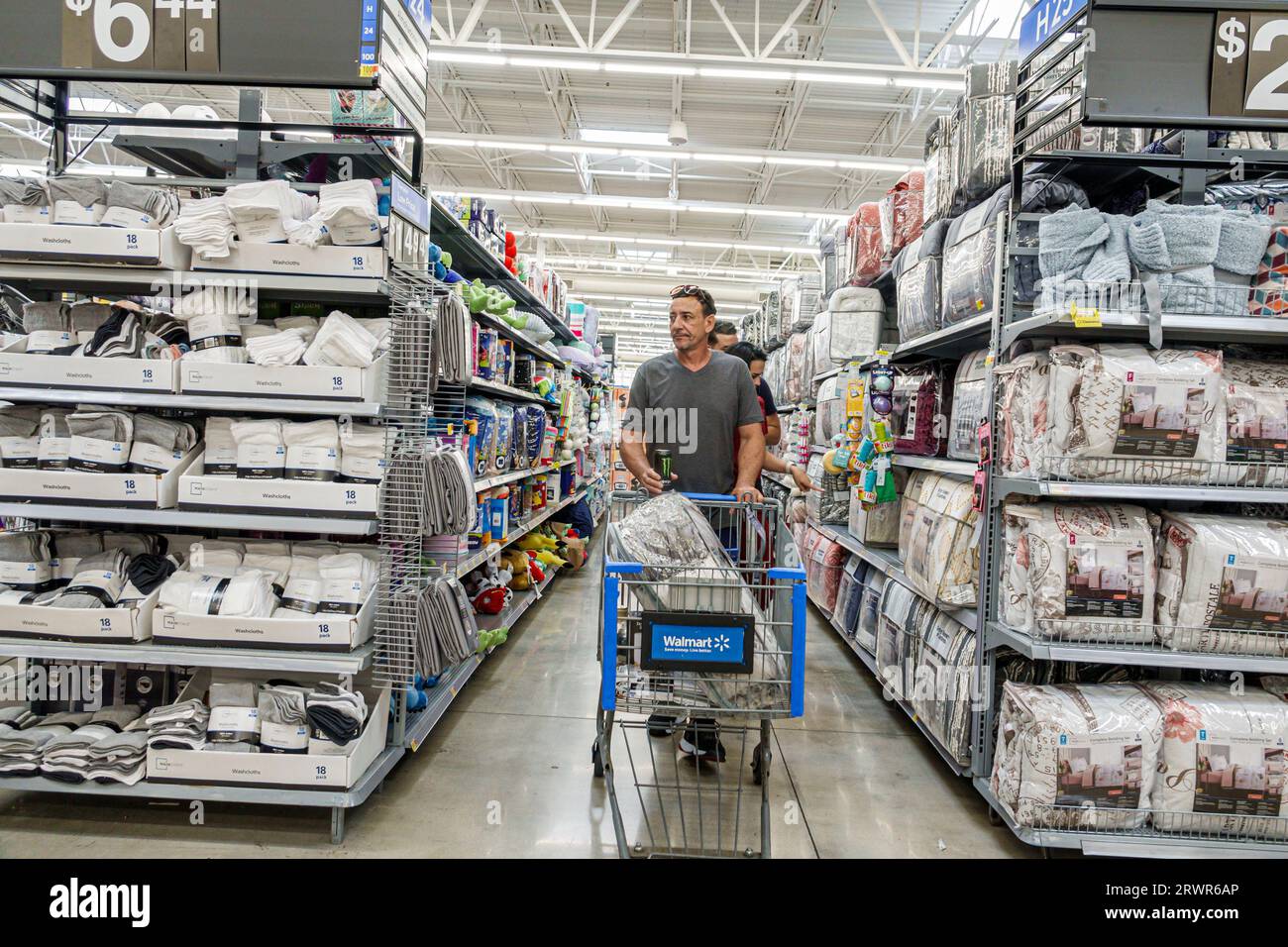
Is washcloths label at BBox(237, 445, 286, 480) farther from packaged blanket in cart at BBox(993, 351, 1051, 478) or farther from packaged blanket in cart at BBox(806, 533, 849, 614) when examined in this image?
packaged blanket in cart at BBox(806, 533, 849, 614)

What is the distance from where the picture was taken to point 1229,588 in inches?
88.7

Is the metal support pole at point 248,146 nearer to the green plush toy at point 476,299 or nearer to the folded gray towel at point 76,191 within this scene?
the folded gray towel at point 76,191

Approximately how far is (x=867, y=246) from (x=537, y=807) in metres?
3.84

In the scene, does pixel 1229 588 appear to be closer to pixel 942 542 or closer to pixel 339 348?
pixel 942 542

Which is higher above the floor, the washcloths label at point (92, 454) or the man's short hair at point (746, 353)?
the man's short hair at point (746, 353)

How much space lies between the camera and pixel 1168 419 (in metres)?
2.28

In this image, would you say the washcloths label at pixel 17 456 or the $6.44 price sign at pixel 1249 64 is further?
the washcloths label at pixel 17 456

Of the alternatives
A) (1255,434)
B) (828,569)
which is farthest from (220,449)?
(828,569)

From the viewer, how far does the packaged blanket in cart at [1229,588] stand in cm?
225

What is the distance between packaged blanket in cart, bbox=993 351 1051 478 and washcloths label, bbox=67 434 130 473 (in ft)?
9.78

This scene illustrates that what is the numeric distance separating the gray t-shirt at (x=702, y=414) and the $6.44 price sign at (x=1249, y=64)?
5.92 ft

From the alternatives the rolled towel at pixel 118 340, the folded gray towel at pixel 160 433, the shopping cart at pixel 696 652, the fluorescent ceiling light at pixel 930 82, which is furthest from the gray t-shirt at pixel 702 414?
the fluorescent ceiling light at pixel 930 82

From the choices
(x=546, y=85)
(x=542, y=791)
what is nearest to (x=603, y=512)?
(x=546, y=85)

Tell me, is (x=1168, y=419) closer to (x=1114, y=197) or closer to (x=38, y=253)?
(x=1114, y=197)
